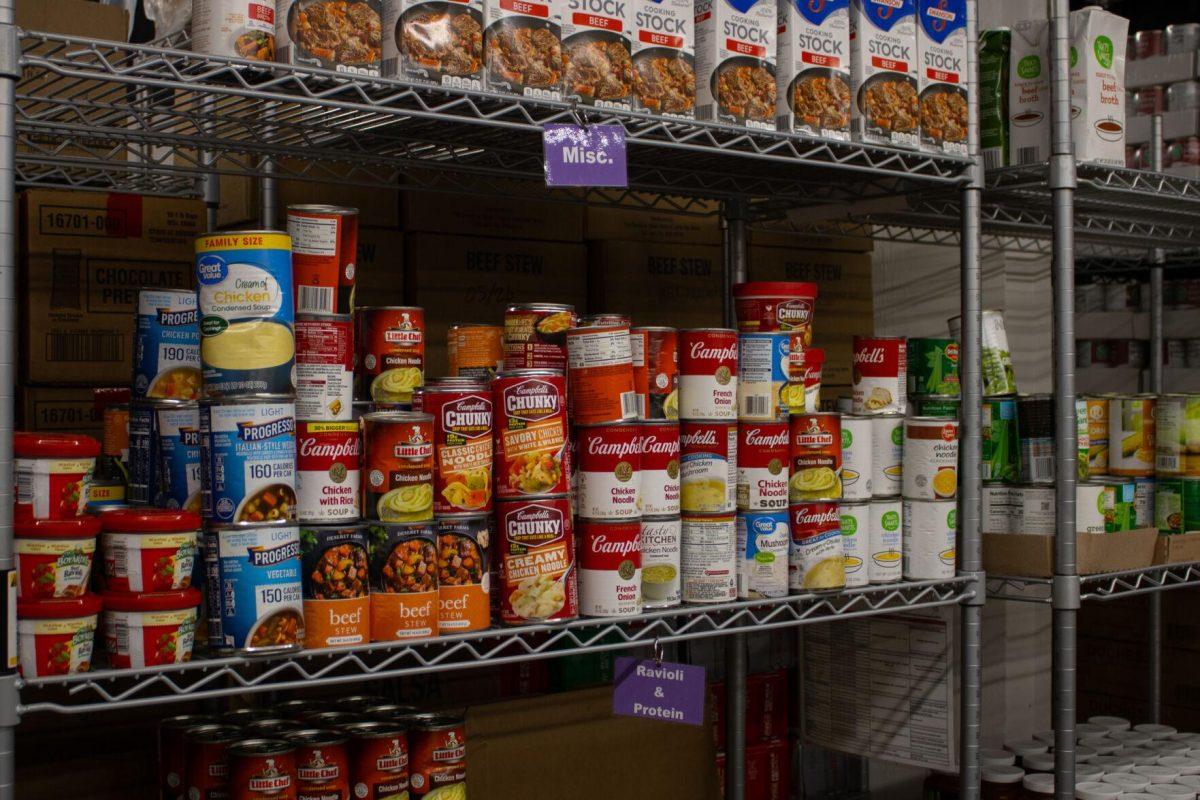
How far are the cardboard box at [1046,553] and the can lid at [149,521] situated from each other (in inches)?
63.1

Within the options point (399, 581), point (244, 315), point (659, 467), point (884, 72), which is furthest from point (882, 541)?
point (244, 315)

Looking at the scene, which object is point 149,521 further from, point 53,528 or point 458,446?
point 458,446

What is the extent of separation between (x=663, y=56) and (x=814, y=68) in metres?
0.32

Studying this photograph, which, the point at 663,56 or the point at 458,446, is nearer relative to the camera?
the point at 458,446

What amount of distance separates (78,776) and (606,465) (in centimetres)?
93

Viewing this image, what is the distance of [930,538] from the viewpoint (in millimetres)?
2160

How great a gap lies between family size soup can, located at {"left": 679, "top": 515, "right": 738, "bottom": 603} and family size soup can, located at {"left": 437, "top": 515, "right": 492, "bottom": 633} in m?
0.37

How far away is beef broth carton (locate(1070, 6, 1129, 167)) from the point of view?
95.0 inches

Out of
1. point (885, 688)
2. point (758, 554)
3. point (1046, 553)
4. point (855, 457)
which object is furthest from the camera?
point (885, 688)

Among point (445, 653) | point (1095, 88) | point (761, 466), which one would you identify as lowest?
point (445, 653)

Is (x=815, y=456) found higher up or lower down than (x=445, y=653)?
higher up

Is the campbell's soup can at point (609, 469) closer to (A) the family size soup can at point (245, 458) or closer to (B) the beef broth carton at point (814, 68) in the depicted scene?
(A) the family size soup can at point (245, 458)

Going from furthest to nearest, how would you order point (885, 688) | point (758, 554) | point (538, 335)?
point (885, 688)
point (758, 554)
point (538, 335)

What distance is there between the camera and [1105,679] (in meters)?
3.58
